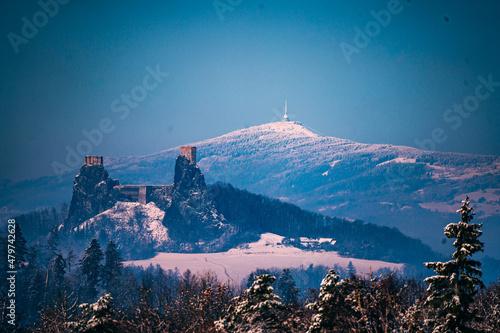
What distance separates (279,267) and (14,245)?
3349 inches

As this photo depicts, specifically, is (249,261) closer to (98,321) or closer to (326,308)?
(326,308)

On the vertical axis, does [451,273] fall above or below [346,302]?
above

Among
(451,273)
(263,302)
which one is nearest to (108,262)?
(263,302)

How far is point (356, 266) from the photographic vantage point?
184 meters

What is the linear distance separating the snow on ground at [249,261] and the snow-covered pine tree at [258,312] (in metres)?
125

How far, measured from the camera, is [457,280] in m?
26.1

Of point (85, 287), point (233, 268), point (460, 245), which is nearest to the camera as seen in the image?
point (460, 245)

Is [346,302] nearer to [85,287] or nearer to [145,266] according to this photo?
[85,287]

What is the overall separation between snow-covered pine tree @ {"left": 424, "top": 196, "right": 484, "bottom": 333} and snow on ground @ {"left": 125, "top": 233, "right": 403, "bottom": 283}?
5165 inches

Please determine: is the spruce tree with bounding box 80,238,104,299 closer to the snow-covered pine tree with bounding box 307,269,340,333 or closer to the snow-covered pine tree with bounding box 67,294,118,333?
the snow-covered pine tree with bounding box 67,294,118,333

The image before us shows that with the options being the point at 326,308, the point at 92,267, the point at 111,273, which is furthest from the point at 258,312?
the point at 111,273

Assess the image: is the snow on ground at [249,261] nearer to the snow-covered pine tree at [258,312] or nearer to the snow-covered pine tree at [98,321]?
the snow-covered pine tree at [98,321]

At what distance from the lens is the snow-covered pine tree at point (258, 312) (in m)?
30.9

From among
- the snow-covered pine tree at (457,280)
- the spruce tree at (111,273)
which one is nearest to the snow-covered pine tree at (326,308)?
the snow-covered pine tree at (457,280)
